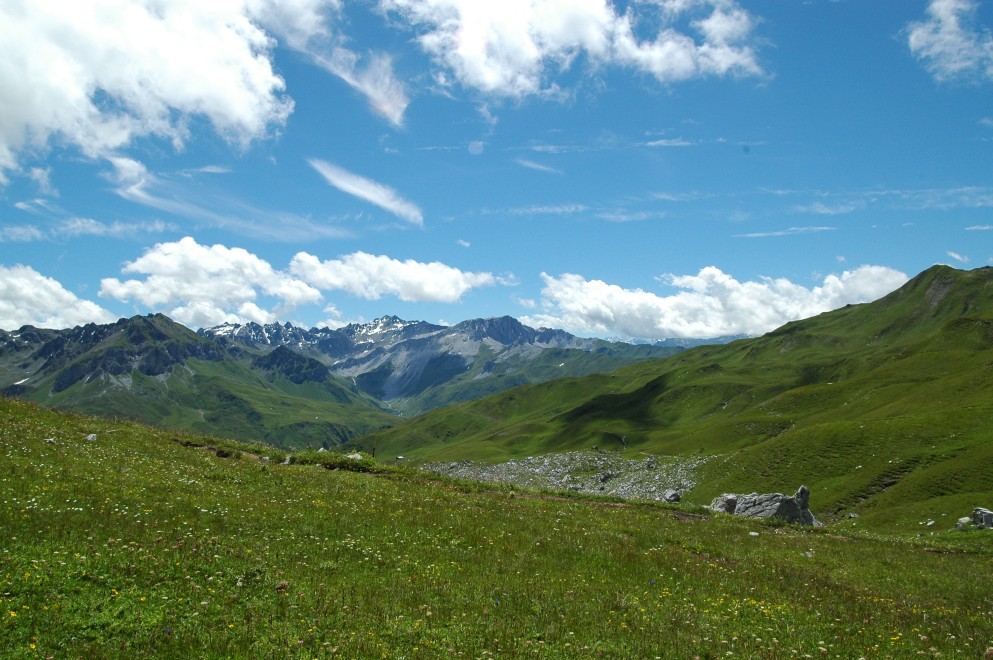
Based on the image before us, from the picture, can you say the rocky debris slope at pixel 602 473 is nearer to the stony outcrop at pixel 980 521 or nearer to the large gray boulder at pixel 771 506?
the large gray boulder at pixel 771 506

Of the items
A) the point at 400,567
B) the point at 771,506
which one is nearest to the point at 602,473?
the point at 771,506

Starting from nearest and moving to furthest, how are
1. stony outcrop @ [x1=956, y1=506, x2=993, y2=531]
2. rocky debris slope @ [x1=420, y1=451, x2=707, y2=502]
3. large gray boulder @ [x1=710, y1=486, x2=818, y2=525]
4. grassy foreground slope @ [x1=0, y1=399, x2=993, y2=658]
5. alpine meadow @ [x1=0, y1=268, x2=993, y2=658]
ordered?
grassy foreground slope @ [x1=0, y1=399, x2=993, y2=658], alpine meadow @ [x1=0, y1=268, x2=993, y2=658], stony outcrop @ [x1=956, y1=506, x2=993, y2=531], large gray boulder @ [x1=710, y1=486, x2=818, y2=525], rocky debris slope @ [x1=420, y1=451, x2=707, y2=502]

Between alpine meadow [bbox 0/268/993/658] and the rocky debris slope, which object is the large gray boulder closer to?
alpine meadow [bbox 0/268/993/658]

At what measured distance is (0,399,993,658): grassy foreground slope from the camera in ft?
37.1

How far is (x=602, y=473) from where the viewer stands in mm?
126188

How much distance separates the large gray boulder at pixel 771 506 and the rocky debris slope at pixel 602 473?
2718cm

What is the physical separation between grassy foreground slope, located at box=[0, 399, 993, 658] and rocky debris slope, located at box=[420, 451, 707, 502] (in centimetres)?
4978

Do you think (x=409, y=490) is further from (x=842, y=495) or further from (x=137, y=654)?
(x=842, y=495)

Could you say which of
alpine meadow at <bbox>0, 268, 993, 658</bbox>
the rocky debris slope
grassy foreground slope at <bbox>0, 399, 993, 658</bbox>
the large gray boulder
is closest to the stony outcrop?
alpine meadow at <bbox>0, 268, 993, 658</bbox>

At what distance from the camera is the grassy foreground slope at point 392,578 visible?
1132 cm

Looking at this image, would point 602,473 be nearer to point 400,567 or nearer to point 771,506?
point 771,506

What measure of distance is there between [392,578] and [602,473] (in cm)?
11706

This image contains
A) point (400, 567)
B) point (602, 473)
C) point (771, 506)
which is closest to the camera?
point (400, 567)

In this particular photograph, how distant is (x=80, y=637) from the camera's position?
33.9ft
